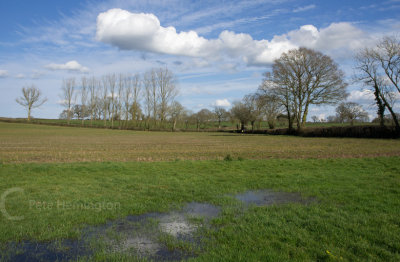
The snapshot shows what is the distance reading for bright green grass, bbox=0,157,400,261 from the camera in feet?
13.9

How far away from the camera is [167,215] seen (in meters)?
6.01

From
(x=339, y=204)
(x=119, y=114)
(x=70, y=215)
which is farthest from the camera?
(x=119, y=114)

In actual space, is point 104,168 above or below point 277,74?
below

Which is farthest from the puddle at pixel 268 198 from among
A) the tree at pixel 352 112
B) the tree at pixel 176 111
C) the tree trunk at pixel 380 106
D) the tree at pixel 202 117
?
the tree at pixel 202 117

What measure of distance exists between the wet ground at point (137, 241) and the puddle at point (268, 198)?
139cm

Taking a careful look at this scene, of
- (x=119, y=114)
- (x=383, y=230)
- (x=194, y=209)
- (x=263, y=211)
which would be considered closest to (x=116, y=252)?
(x=194, y=209)

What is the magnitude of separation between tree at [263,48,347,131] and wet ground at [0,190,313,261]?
43321mm

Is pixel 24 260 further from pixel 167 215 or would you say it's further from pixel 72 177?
pixel 72 177

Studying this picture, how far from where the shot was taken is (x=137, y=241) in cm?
457

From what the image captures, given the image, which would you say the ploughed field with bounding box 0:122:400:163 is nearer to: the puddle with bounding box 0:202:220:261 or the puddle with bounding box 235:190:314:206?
the puddle with bounding box 235:190:314:206

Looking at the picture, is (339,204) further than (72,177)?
No

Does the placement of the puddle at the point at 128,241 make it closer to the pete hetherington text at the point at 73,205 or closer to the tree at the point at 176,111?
the pete hetherington text at the point at 73,205

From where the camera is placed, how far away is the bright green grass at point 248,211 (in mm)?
4246

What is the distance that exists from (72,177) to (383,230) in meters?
9.65
